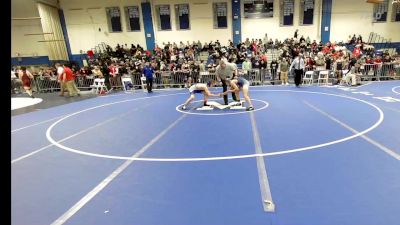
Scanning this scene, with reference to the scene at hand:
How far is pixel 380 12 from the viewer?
23547mm

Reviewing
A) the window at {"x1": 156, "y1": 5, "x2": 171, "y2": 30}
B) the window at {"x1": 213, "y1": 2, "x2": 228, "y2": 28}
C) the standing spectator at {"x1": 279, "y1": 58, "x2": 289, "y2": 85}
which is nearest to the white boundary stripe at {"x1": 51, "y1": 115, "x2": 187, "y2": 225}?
the standing spectator at {"x1": 279, "y1": 58, "x2": 289, "y2": 85}

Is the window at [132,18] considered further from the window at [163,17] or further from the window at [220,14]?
the window at [220,14]

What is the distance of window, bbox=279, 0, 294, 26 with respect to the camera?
955 inches

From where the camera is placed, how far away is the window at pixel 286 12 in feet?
79.6

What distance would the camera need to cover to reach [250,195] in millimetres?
3922

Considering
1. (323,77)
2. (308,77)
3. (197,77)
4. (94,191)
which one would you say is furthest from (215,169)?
(323,77)

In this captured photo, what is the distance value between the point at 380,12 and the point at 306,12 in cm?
615

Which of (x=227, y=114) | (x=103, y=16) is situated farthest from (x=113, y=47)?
(x=227, y=114)

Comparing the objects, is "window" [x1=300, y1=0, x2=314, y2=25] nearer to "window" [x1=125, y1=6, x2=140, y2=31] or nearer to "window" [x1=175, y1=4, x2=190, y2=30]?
"window" [x1=175, y1=4, x2=190, y2=30]

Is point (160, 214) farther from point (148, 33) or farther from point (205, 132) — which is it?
point (148, 33)

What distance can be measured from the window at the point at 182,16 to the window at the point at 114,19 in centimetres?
553

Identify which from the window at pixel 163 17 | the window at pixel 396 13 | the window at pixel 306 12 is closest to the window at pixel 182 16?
the window at pixel 163 17

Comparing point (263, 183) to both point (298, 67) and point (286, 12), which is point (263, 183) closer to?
point (298, 67)

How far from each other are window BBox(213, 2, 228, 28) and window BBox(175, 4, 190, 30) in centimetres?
259
